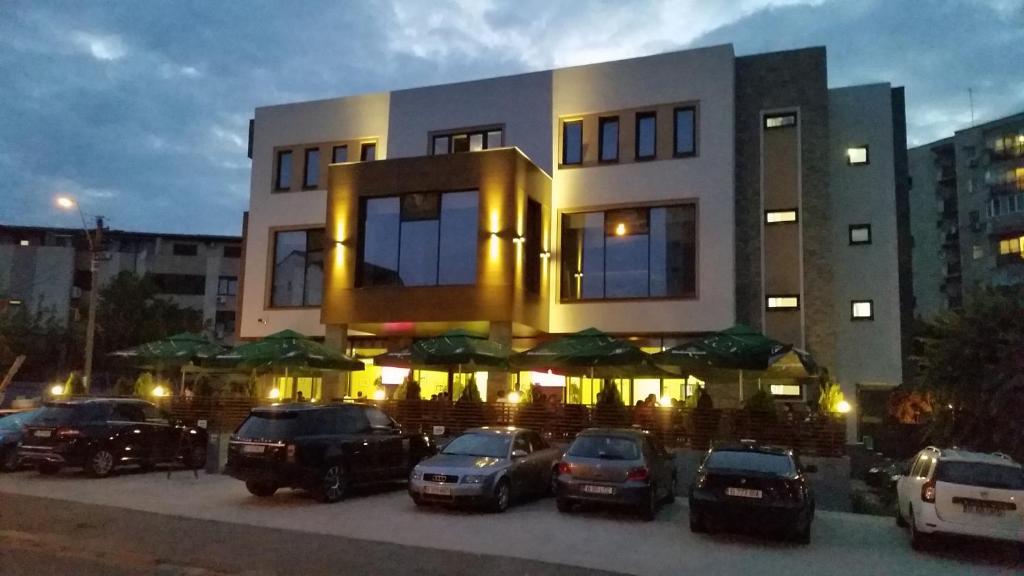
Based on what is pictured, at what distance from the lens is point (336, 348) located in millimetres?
26000

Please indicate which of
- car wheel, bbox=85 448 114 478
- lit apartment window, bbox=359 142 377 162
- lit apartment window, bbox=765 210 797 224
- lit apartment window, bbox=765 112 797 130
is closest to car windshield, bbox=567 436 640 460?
car wheel, bbox=85 448 114 478

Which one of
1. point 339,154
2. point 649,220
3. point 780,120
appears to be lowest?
point 649,220

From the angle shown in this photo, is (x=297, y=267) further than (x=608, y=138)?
Yes

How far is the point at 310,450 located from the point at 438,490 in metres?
2.45

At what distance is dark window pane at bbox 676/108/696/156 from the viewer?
26.0m

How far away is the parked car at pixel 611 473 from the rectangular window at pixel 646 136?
1349 centimetres

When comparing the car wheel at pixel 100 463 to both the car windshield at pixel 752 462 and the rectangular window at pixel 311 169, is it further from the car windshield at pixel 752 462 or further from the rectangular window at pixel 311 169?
the rectangular window at pixel 311 169

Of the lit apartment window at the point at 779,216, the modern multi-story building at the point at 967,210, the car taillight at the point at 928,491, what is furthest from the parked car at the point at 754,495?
the modern multi-story building at the point at 967,210

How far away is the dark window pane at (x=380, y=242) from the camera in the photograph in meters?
25.8

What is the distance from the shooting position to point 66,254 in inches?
2318

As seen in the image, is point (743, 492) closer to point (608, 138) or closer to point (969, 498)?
point (969, 498)

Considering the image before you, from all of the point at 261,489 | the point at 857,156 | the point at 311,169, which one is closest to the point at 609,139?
the point at 857,156

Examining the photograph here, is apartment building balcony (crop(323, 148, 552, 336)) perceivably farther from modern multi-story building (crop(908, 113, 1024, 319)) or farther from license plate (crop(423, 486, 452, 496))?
modern multi-story building (crop(908, 113, 1024, 319))

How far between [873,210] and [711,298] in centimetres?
656
